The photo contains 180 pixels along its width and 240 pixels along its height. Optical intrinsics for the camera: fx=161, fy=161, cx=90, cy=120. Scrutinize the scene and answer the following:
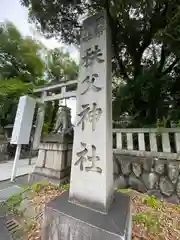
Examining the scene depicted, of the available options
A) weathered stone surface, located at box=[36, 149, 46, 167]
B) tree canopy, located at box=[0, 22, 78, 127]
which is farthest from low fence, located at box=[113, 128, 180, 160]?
tree canopy, located at box=[0, 22, 78, 127]

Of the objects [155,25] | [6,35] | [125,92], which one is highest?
[6,35]

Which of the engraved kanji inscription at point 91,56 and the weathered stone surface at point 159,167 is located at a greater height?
the engraved kanji inscription at point 91,56

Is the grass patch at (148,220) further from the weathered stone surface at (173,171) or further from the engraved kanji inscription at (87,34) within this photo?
the engraved kanji inscription at (87,34)

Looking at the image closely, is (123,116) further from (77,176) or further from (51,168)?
(77,176)

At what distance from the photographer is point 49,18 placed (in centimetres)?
334

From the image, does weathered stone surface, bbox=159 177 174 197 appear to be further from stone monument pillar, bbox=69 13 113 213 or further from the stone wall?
stone monument pillar, bbox=69 13 113 213

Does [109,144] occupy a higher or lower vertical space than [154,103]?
lower

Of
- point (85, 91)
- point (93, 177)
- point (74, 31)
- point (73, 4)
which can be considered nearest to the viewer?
point (93, 177)

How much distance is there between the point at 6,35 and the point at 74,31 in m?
5.01

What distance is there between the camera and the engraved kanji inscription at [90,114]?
1558mm

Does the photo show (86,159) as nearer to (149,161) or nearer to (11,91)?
(149,161)

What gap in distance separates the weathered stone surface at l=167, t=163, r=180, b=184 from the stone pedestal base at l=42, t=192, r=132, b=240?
1.38 meters

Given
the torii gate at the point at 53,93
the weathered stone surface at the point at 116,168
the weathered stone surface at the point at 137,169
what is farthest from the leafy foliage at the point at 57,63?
the weathered stone surface at the point at 137,169

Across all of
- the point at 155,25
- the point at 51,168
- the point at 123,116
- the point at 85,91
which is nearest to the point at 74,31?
the point at 155,25
